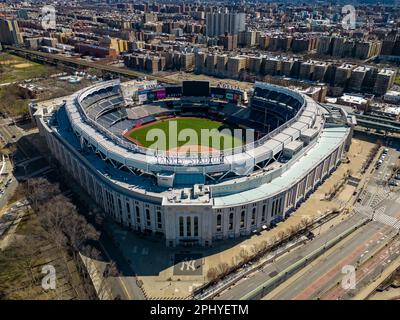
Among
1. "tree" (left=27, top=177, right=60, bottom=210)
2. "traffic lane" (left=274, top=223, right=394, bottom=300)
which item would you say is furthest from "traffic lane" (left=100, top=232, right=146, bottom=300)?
"traffic lane" (left=274, top=223, right=394, bottom=300)

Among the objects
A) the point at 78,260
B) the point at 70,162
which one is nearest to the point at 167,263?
the point at 78,260

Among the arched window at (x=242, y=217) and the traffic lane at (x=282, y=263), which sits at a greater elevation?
the arched window at (x=242, y=217)

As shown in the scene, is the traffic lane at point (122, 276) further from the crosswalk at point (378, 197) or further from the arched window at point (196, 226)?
the crosswalk at point (378, 197)

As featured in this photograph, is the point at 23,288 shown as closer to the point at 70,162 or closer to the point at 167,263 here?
the point at 167,263

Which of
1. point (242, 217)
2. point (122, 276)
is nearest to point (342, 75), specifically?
point (242, 217)

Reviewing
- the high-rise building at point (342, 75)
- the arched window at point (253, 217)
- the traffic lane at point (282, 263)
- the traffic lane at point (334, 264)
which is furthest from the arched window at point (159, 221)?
the high-rise building at point (342, 75)

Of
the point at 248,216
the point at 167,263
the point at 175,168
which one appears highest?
the point at 175,168

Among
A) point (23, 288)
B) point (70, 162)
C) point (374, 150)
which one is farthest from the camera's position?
point (374, 150)
